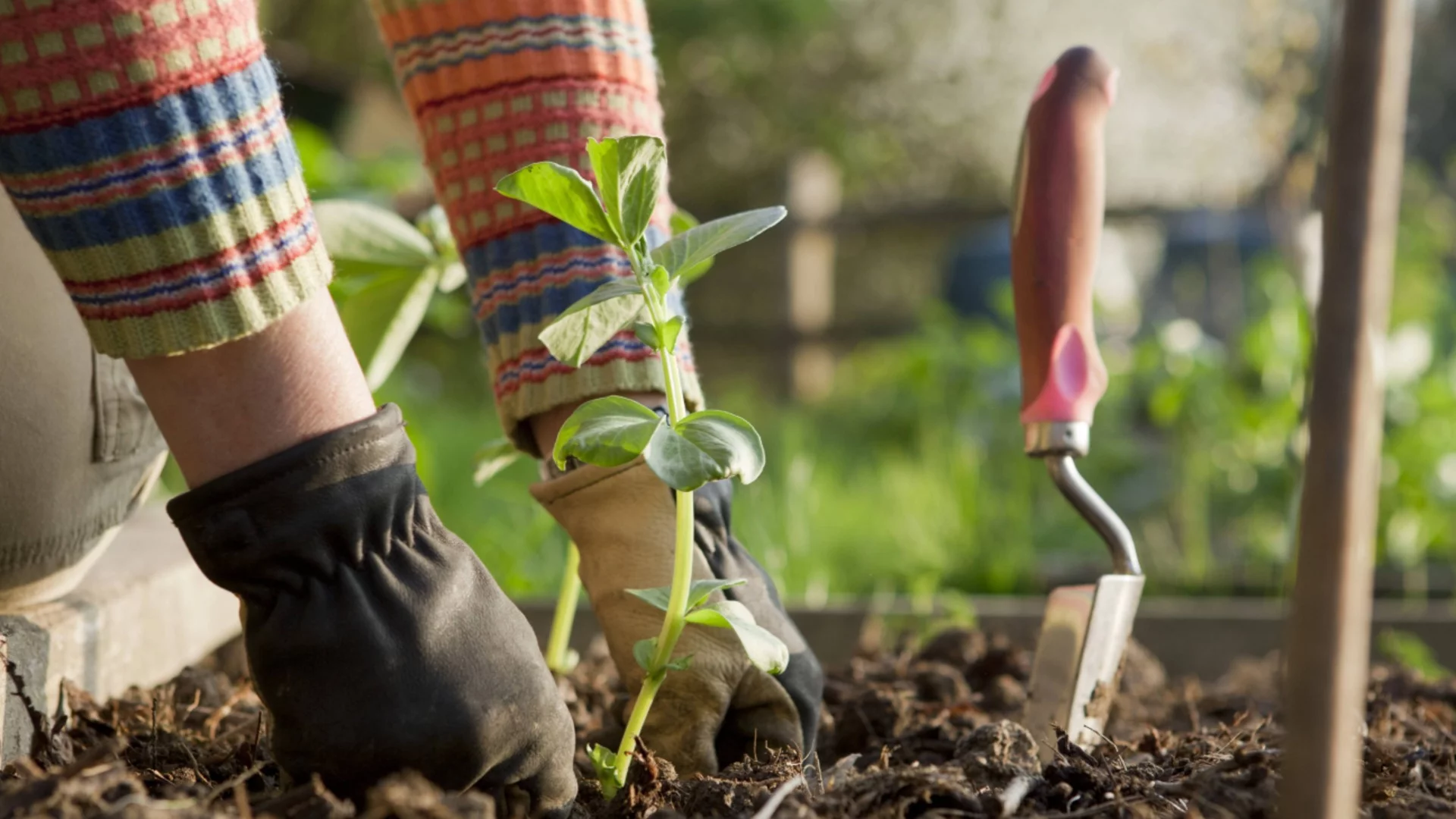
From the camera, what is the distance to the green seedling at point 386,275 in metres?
1.08

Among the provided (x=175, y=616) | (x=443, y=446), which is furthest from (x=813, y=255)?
(x=175, y=616)

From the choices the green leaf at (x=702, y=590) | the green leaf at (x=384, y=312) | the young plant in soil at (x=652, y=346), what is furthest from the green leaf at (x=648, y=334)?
the green leaf at (x=384, y=312)

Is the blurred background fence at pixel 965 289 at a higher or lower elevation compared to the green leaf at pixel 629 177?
lower

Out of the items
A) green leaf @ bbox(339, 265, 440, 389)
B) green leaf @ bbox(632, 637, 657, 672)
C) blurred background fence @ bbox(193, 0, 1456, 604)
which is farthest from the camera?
blurred background fence @ bbox(193, 0, 1456, 604)

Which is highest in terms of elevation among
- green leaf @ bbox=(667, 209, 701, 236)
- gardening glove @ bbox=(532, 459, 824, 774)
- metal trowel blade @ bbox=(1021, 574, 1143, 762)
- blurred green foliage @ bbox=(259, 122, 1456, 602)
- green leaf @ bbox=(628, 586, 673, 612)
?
green leaf @ bbox=(667, 209, 701, 236)

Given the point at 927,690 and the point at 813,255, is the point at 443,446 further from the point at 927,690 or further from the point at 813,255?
the point at 813,255

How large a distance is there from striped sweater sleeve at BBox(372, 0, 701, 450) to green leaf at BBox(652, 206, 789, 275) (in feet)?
0.53

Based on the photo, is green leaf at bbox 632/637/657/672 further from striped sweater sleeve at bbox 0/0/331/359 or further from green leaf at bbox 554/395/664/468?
striped sweater sleeve at bbox 0/0/331/359

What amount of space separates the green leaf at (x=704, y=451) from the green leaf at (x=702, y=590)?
3.1 inches

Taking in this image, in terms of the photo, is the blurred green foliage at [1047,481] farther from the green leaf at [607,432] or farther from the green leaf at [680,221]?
the green leaf at [607,432]

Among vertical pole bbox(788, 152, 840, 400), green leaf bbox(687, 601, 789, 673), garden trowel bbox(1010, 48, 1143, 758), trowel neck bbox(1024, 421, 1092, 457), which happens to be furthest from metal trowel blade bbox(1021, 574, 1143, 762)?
vertical pole bbox(788, 152, 840, 400)

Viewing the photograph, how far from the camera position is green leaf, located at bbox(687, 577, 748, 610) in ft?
2.29

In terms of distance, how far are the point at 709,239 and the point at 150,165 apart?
1.00 feet

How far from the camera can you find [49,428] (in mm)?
902
